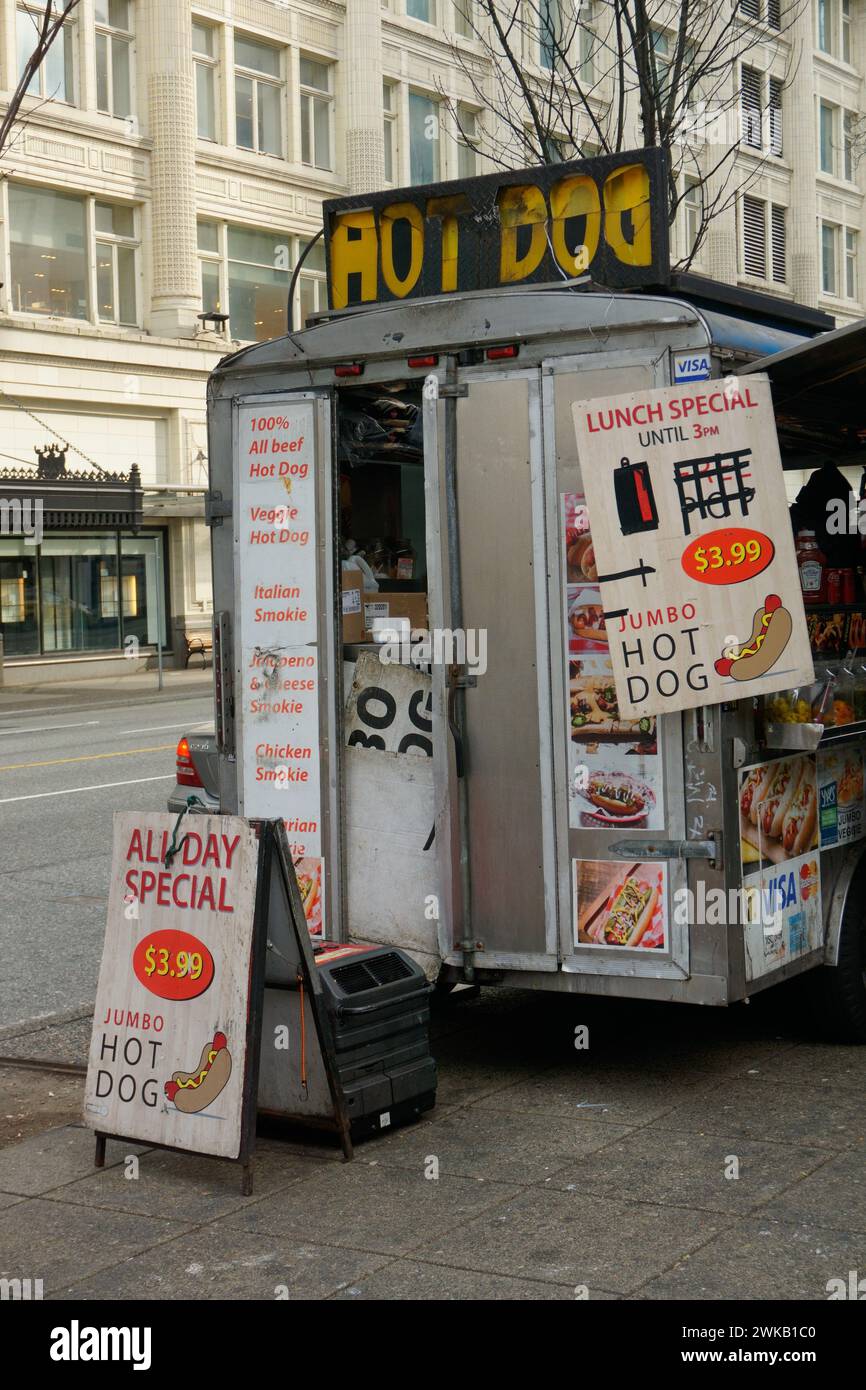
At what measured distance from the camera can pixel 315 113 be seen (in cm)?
3731

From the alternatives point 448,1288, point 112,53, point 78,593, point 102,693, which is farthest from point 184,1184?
point 112,53

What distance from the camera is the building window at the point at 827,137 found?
50.2m

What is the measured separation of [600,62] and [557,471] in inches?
1266

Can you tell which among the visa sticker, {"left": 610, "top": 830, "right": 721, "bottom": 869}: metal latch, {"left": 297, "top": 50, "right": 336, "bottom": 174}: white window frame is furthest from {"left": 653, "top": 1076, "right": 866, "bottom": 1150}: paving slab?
{"left": 297, "top": 50, "right": 336, "bottom": 174}: white window frame

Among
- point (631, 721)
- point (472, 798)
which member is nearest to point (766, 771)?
point (631, 721)

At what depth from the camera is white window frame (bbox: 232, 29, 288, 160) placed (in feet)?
115

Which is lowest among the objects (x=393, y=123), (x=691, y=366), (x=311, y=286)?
(x=691, y=366)

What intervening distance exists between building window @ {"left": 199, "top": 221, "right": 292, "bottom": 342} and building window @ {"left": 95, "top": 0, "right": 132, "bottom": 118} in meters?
3.20

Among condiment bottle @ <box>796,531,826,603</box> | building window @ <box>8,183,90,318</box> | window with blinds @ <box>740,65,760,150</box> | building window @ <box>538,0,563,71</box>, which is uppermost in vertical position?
window with blinds @ <box>740,65,760,150</box>

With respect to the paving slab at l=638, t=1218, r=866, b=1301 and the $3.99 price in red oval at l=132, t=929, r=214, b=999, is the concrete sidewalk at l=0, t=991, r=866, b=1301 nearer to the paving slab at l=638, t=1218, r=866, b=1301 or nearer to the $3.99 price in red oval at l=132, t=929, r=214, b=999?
the paving slab at l=638, t=1218, r=866, b=1301

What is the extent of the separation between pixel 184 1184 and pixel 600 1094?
1.62 meters

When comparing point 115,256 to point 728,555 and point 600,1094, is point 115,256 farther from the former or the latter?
point 600,1094

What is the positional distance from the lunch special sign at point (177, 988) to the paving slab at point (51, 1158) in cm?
20

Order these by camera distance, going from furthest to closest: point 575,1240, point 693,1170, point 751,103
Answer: point 751,103, point 693,1170, point 575,1240
